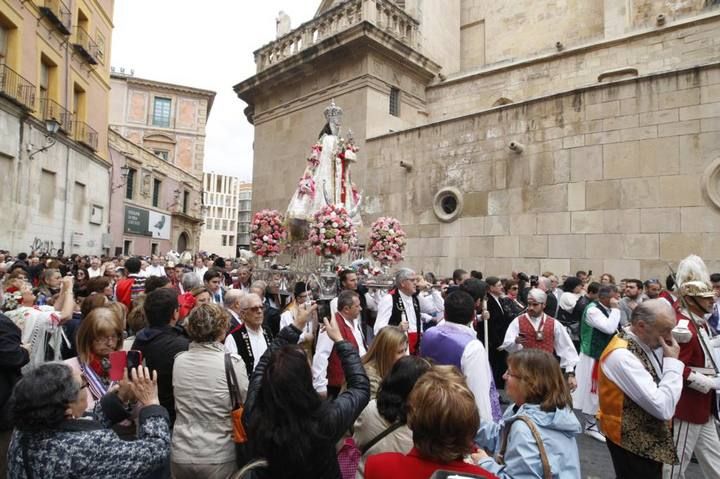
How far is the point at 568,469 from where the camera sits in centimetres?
232

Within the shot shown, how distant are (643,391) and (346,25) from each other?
51.2 feet

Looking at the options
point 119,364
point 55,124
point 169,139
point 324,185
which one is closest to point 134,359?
point 119,364

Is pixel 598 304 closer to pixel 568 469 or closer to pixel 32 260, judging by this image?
pixel 568 469

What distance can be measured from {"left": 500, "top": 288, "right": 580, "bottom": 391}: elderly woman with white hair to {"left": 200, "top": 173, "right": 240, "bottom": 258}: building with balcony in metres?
93.0

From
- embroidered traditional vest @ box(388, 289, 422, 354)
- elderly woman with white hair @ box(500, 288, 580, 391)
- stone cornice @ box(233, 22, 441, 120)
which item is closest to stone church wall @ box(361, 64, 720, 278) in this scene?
stone cornice @ box(233, 22, 441, 120)

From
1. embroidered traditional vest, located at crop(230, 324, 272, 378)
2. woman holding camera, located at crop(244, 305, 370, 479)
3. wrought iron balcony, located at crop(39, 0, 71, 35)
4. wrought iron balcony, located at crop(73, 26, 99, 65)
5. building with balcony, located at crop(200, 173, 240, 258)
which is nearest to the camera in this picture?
Answer: woman holding camera, located at crop(244, 305, 370, 479)

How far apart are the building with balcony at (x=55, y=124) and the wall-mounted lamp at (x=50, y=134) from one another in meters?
0.03

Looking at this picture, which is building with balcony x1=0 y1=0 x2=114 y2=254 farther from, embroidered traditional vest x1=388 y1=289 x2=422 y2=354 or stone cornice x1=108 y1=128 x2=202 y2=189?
embroidered traditional vest x1=388 y1=289 x2=422 y2=354

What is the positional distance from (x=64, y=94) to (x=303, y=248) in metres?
15.3

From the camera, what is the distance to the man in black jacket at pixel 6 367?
117 inches

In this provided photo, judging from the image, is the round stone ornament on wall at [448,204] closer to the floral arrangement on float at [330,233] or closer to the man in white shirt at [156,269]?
the floral arrangement on float at [330,233]

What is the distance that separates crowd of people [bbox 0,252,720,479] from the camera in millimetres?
1928

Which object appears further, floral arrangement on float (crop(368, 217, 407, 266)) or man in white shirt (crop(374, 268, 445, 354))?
floral arrangement on float (crop(368, 217, 407, 266))

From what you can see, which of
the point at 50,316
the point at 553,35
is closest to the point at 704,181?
the point at 553,35
